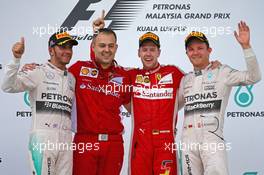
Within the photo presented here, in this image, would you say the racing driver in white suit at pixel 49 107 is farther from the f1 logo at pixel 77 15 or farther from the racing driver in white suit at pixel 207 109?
the f1 logo at pixel 77 15

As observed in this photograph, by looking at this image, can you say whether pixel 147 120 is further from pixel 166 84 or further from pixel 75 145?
pixel 75 145

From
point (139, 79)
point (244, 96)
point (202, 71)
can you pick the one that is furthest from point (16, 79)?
point (244, 96)

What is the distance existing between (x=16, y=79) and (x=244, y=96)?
99.6 inches

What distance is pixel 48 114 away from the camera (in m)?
2.71

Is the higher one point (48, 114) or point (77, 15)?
point (77, 15)

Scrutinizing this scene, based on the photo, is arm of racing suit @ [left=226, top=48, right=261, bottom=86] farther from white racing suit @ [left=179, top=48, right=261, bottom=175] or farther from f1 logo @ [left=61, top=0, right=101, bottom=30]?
f1 logo @ [left=61, top=0, right=101, bottom=30]

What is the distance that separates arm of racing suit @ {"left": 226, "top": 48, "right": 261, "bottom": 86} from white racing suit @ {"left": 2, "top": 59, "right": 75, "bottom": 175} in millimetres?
1284

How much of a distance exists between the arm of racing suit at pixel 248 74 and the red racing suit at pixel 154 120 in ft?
1.55

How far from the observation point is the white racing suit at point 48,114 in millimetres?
2613

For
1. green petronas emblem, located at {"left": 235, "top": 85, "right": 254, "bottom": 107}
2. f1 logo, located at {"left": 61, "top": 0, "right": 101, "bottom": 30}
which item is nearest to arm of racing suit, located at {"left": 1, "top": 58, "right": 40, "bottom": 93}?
f1 logo, located at {"left": 61, "top": 0, "right": 101, "bottom": 30}

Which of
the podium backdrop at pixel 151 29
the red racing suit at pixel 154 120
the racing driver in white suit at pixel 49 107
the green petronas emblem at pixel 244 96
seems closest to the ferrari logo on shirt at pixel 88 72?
the racing driver in white suit at pixel 49 107

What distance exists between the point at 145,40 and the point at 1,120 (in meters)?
1.90

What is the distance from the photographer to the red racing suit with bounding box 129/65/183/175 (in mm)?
2857

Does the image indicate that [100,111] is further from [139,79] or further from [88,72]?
[139,79]
